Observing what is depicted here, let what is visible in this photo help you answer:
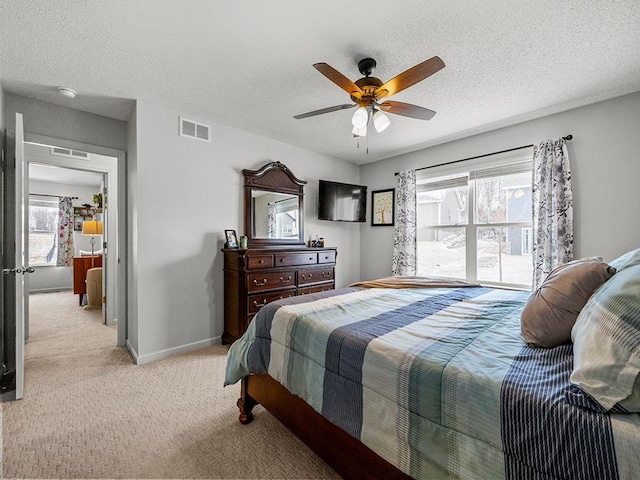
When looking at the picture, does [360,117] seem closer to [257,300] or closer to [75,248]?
[257,300]

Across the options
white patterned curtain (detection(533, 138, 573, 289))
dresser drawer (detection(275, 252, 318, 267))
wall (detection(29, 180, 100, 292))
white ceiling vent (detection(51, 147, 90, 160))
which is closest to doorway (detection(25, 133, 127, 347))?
white ceiling vent (detection(51, 147, 90, 160))

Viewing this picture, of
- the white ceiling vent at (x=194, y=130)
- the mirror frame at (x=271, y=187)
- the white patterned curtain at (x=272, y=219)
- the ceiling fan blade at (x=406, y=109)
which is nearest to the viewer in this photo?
the ceiling fan blade at (x=406, y=109)

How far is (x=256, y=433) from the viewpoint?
173 centimetres

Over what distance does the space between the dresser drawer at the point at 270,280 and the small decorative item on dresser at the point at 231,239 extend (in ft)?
→ 1.51

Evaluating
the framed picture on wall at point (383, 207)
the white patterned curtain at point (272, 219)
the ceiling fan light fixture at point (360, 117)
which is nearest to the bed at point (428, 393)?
the ceiling fan light fixture at point (360, 117)

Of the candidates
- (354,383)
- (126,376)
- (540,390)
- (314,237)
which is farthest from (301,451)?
(314,237)

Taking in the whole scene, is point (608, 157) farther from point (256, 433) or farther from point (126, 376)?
point (126, 376)

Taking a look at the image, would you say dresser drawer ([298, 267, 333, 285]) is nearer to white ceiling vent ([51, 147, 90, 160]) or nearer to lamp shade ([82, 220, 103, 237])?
white ceiling vent ([51, 147, 90, 160])

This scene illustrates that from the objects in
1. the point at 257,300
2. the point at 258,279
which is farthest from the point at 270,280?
the point at 257,300

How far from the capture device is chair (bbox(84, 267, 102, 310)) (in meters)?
4.86

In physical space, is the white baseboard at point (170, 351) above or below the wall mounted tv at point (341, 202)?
below

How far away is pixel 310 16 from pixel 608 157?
3.12 meters

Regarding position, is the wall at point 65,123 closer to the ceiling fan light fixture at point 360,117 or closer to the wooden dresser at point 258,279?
the wooden dresser at point 258,279

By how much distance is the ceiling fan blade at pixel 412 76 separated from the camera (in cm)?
173
